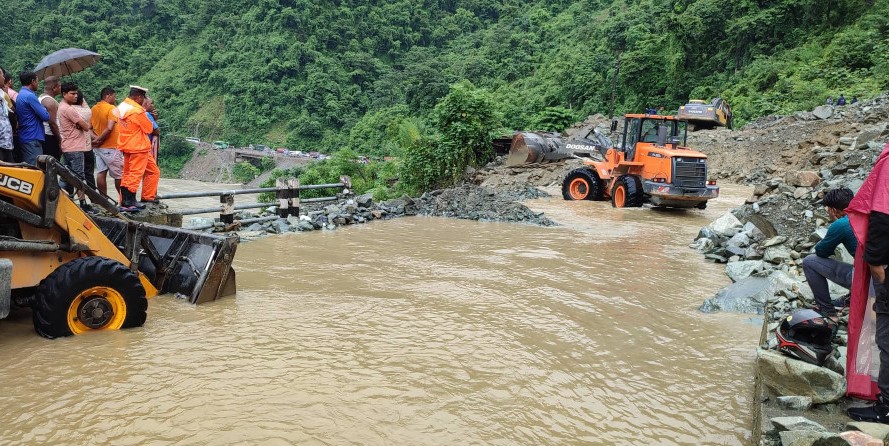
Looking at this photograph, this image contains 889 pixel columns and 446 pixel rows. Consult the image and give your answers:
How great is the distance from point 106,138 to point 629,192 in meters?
11.5

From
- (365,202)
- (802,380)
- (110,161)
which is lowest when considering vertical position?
(802,380)

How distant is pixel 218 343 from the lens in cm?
455

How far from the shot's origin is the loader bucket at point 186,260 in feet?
18.0

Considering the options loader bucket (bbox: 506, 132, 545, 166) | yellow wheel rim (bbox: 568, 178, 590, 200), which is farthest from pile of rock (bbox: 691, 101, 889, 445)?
loader bucket (bbox: 506, 132, 545, 166)

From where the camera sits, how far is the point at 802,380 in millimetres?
3369

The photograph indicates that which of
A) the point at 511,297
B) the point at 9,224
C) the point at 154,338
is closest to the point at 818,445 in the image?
the point at 511,297

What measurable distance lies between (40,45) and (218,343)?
88574 millimetres

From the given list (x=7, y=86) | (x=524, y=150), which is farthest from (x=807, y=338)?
(x=524, y=150)

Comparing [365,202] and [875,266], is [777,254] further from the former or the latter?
[365,202]

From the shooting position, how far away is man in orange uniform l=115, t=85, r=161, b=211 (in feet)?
24.3

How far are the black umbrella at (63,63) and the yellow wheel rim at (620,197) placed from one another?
11.8 m

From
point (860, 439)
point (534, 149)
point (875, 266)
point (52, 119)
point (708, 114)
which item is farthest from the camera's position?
point (708, 114)

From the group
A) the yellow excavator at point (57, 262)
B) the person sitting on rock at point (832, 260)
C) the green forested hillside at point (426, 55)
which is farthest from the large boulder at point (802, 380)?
the green forested hillside at point (426, 55)

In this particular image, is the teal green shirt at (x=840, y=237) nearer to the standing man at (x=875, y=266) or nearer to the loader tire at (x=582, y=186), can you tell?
the standing man at (x=875, y=266)
